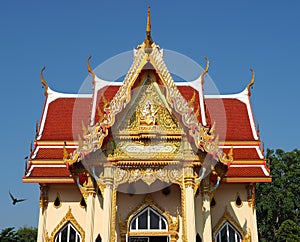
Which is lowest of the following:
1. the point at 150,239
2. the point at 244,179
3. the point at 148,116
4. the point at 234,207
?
the point at 150,239

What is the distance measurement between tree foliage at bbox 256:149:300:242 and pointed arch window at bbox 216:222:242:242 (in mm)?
15547

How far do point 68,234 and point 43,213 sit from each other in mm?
1037

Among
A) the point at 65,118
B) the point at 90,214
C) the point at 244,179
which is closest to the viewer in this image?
the point at 90,214

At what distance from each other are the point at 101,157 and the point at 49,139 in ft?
13.4

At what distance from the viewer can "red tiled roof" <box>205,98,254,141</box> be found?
14.9 meters

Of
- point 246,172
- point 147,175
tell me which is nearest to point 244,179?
point 246,172

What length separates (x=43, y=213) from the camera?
13.0m

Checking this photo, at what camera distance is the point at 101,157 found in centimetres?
1105

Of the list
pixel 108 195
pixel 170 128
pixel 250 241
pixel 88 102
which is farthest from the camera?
pixel 88 102

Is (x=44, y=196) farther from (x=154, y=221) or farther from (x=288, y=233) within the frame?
(x=288, y=233)

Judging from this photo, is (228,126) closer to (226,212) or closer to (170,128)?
(226,212)

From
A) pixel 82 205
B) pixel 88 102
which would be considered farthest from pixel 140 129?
pixel 88 102

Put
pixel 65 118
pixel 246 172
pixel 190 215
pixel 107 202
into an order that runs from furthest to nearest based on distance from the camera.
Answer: pixel 65 118 → pixel 246 172 → pixel 107 202 → pixel 190 215

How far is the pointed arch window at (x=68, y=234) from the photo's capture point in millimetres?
12806
